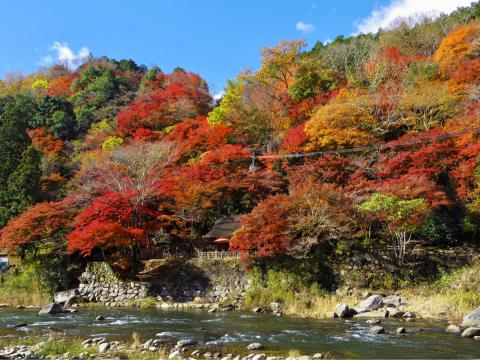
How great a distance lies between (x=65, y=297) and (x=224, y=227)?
1133cm

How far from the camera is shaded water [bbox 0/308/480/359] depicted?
1240cm

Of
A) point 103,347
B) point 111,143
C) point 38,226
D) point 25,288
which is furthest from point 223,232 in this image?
point 111,143

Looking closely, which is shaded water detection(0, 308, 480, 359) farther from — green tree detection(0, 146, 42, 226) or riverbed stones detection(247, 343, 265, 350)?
green tree detection(0, 146, 42, 226)

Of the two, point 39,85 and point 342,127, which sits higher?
point 39,85

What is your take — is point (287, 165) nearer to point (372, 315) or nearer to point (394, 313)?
point (372, 315)

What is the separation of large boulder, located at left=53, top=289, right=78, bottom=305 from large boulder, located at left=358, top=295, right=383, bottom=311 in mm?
16909

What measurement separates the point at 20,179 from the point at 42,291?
10045 mm

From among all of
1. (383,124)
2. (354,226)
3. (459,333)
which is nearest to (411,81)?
(383,124)

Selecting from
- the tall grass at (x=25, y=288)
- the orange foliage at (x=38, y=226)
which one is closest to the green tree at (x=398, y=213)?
the orange foliage at (x=38, y=226)

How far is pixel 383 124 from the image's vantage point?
31672 millimetres

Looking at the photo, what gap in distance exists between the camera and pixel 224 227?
30.5m

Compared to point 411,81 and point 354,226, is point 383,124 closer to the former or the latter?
point 411,81

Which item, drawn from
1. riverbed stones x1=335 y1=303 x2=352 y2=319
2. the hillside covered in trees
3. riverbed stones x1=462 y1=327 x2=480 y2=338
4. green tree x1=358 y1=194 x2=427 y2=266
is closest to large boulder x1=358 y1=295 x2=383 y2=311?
riverbed stones x1=335 y1=303 x2=352 y2=319

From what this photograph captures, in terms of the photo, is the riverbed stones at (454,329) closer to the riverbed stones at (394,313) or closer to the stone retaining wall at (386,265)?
the riverbed stones at (394,313)
